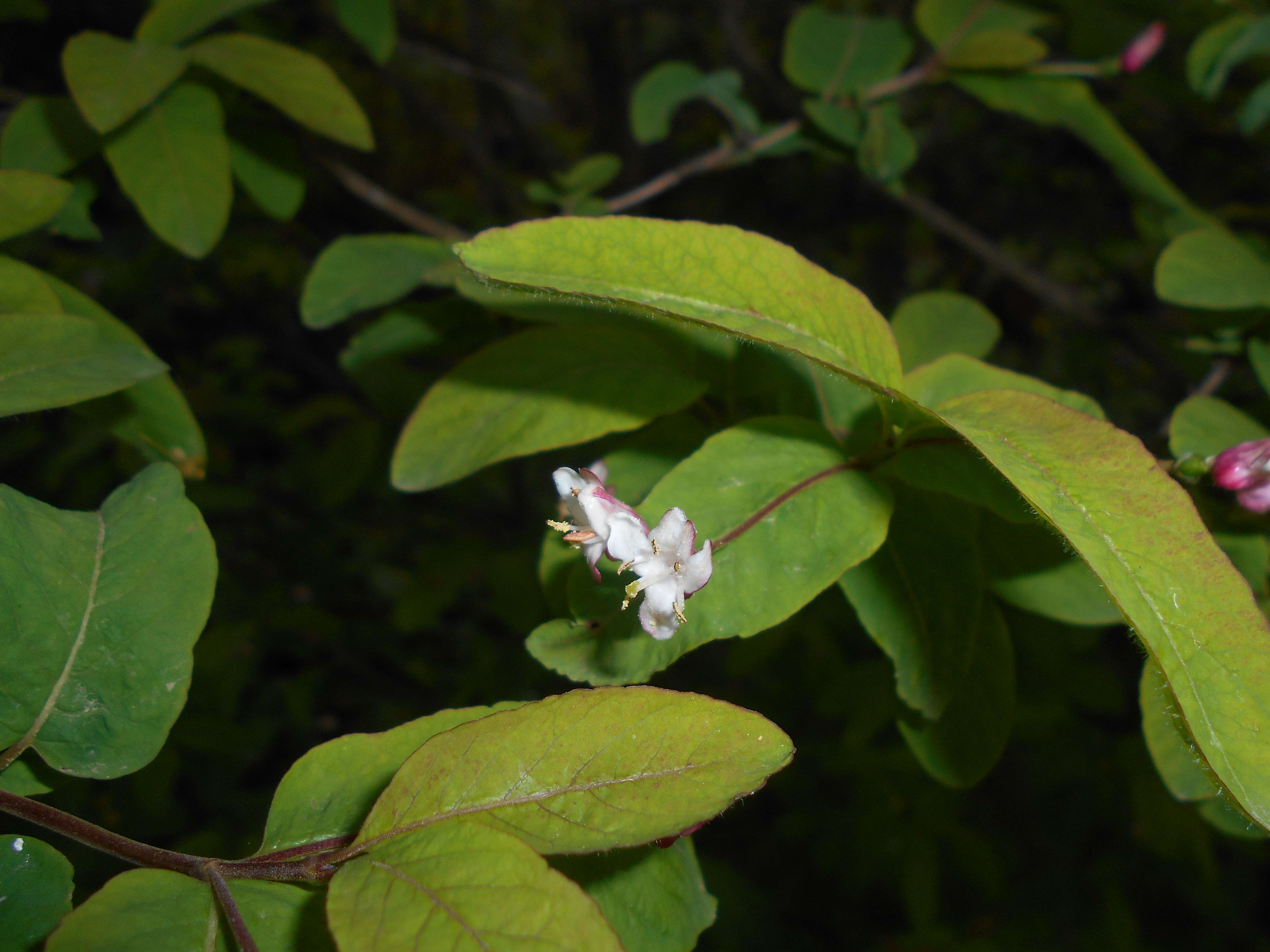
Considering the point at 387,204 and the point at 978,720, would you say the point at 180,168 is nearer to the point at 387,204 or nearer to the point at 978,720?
the point at 387,204

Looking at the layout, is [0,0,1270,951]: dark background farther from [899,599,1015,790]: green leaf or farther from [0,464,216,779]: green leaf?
[0,464,216,779]: green leaf

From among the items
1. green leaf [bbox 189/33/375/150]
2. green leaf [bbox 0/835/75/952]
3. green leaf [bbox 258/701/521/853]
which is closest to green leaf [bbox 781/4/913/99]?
green leaf [bbox 189/33/375/150]

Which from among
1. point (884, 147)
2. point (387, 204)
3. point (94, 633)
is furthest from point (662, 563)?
point (387, 204)

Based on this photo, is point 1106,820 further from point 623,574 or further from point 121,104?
point 121,104

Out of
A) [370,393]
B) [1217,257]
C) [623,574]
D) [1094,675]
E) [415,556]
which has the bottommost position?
[415,556]

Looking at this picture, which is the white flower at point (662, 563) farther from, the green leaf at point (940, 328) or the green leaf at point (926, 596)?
the green leaf at point (940, 328)

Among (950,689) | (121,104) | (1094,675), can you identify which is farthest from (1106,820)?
(121,104)
